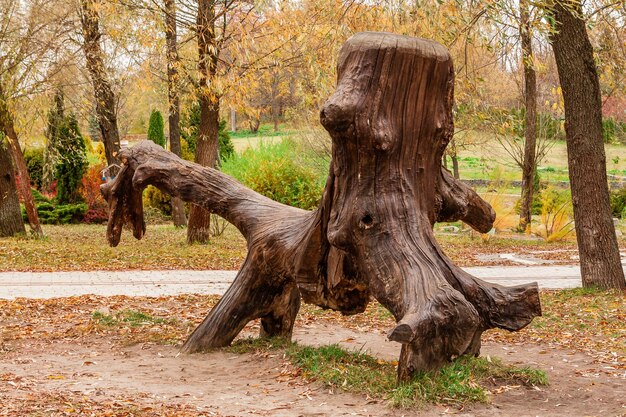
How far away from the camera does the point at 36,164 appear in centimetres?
2947

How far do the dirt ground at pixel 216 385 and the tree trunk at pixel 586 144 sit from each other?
3457 millimetres

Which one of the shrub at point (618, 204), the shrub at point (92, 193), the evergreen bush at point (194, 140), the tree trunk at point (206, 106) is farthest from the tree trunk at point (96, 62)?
the shrub at point (618, 204)

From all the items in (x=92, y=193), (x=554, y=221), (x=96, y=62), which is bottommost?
(x=554, y=221)

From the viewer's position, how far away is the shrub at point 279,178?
2419 centimetres

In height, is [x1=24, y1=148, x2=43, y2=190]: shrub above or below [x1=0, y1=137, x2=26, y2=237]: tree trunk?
above

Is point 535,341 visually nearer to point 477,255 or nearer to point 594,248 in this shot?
point 594,248

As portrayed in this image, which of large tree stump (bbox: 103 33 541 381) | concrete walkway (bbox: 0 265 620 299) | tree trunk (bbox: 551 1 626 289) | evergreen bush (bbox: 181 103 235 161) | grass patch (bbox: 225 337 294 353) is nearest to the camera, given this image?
large tree stump (bbox: 103 33 541 381)

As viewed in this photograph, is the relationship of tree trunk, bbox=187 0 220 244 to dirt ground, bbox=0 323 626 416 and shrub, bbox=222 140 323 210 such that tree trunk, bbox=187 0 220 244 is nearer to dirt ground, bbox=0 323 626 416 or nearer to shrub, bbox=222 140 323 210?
shrub, bbox=222 140 323 210

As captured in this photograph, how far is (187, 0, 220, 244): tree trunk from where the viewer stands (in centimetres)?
1636

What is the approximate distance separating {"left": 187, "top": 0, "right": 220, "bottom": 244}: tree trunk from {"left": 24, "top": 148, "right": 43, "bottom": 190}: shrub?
12.6m

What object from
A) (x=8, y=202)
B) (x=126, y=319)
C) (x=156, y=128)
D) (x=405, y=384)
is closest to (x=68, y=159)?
(x=156, y=128)

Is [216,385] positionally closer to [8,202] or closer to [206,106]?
[206,106]

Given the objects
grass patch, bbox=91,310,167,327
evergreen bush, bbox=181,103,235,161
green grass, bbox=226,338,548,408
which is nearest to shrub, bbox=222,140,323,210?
evergreen bush, bbox=181,103,235,161

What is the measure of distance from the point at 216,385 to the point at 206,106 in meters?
12.3
